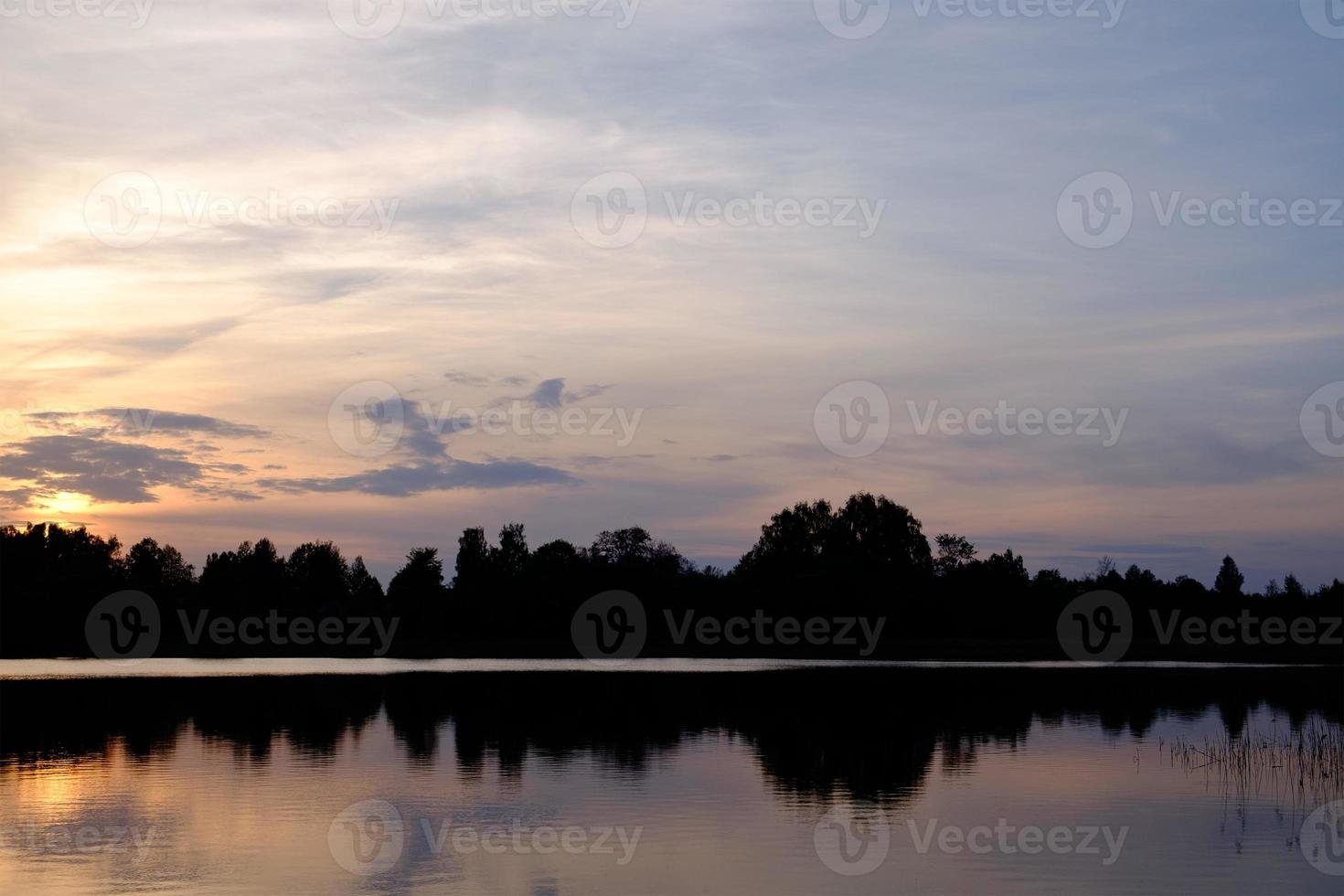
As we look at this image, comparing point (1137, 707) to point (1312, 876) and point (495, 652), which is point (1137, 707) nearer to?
point (1312, 876)

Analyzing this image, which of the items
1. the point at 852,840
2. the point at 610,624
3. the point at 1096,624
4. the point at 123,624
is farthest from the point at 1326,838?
the point at 123,624

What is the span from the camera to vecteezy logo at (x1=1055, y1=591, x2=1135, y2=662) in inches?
6068

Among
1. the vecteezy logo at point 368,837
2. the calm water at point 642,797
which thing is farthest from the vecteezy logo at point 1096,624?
the vecteezy logo at point 368,837

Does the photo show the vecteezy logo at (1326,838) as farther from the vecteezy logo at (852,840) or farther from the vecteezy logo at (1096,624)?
the vecteezy logo at (1096,624)

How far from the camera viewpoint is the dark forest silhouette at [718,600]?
14925 centimetres

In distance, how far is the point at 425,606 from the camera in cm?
17862

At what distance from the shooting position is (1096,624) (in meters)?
163

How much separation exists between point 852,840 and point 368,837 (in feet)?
32.1

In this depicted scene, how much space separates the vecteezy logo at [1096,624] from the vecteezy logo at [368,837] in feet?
425

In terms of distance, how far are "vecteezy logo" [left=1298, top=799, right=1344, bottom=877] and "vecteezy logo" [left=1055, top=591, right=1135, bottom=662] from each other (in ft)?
397

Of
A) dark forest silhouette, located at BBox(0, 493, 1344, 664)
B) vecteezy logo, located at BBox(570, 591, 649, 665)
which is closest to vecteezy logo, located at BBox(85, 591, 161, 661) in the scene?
dark forest silhouette, located at BBox(0, 493, 1344, 664)

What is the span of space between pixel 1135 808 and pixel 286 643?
138 meters

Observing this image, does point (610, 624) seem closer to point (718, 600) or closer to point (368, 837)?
point (718, 600)

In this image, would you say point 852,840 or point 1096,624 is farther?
point 1096,624
